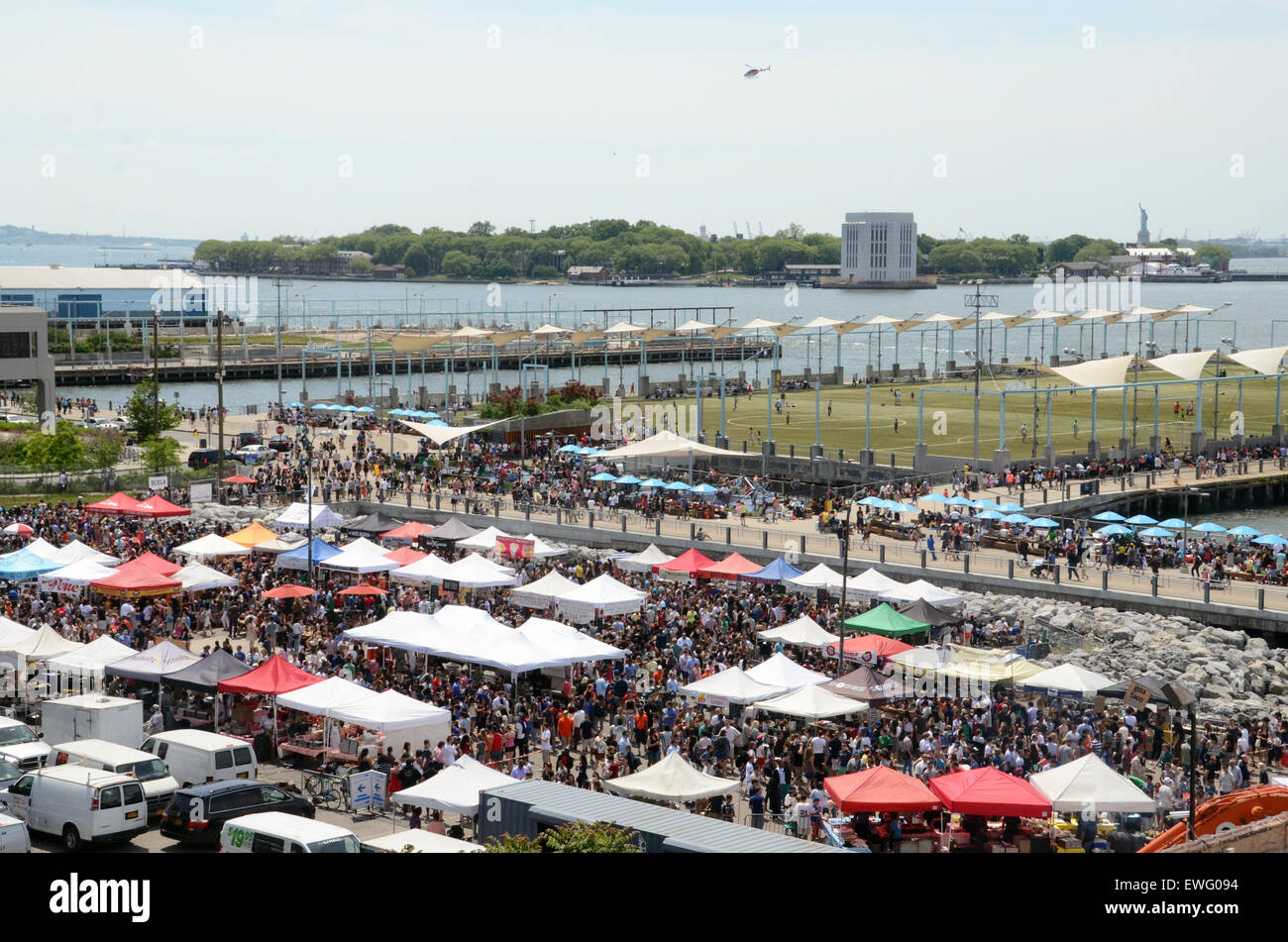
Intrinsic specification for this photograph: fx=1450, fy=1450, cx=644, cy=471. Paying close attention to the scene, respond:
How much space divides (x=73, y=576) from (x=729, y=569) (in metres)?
14.8

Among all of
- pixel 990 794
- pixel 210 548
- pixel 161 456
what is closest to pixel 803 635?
pixel 990 794

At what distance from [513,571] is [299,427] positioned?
111 feet

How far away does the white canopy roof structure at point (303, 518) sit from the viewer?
39562 millimetres

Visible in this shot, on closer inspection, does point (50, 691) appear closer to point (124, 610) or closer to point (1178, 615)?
point (124, 610)

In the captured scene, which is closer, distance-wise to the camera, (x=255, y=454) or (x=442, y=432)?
(x=442, y=432)

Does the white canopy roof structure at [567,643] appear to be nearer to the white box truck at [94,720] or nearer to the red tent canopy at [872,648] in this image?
the red tent canopy at [872,648]

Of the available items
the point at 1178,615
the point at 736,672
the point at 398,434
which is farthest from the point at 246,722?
the point at 398,434

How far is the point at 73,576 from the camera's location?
104ft

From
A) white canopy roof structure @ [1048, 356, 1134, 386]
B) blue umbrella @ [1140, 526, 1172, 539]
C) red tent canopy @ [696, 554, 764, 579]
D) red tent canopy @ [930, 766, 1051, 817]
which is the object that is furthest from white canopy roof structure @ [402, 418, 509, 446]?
red tent canopy @ [930, 766, 1051, 817]

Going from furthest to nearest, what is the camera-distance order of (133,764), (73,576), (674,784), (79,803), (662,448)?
1. (662,448)
2. (73,576)
3. (133,764)
4. (674,784)
5. (79,803)

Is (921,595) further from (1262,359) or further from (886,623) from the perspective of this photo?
(1262,359)

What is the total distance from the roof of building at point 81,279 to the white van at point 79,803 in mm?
121854

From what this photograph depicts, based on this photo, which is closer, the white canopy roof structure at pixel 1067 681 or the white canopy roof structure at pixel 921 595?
the white canopy roof structure at pixel 1067 681

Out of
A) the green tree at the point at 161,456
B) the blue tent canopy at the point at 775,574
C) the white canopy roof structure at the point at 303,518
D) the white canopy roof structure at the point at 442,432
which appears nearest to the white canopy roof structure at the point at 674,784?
the blue tent canopy at the point at 775,574
